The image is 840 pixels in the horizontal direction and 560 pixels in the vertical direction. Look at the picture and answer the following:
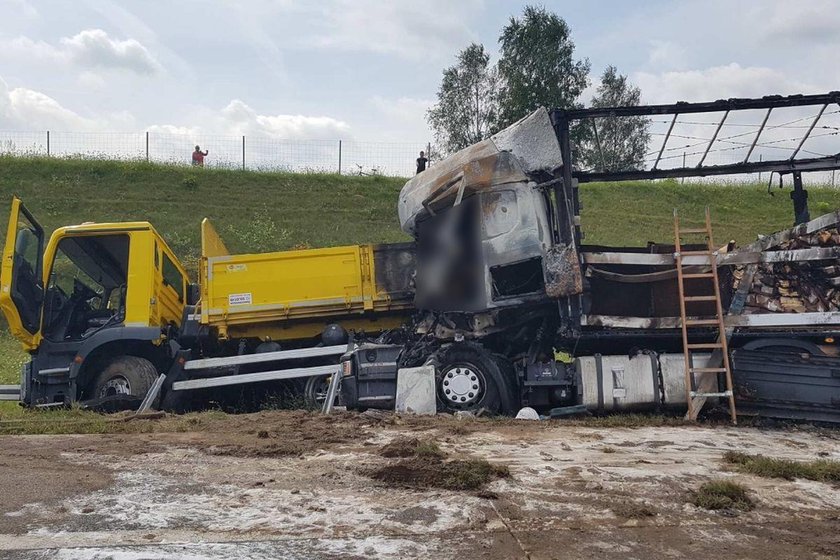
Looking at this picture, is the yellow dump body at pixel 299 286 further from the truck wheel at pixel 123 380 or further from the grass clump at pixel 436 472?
the grass clump at pixel 436 472

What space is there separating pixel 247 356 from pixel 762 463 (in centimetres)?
626

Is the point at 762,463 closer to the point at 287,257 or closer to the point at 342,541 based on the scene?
the point at 342,541

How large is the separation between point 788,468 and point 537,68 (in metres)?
33.2

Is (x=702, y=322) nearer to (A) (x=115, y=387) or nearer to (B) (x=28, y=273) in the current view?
(A) (x=115, y=387)

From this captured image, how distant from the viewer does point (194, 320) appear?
33.0 ft

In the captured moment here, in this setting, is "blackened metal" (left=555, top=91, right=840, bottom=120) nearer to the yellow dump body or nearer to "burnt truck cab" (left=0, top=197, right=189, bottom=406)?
the yellow dump body

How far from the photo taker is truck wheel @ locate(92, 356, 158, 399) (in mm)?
9250

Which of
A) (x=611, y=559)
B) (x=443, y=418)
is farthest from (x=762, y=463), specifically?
(x=443, y=418)

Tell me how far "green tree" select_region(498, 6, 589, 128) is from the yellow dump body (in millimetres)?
26779

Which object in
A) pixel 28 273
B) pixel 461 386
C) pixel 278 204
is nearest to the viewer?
pixel 461 386

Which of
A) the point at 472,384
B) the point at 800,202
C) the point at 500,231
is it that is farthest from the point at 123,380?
the point at 800,202

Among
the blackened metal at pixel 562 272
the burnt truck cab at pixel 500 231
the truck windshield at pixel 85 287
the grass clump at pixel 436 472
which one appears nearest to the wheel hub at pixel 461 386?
the burnt truck cab at pixel 500 231

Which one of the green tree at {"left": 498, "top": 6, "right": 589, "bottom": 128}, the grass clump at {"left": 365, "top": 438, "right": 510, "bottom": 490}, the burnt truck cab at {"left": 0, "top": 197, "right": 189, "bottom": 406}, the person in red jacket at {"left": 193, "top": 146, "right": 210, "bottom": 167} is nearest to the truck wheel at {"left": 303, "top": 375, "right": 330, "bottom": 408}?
the burnt truck cab at {"left": 0, "top": 197, "right": 189, "bottom": 406}

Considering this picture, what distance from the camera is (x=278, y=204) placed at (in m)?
24.2
